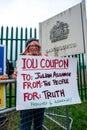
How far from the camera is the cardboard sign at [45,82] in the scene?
2.97 metres

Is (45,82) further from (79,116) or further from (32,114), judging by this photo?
(79,116)

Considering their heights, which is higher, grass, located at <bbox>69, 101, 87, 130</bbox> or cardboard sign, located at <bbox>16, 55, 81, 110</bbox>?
cardboard sign, located at <bbox>16, 55, 81, 110</bbox>

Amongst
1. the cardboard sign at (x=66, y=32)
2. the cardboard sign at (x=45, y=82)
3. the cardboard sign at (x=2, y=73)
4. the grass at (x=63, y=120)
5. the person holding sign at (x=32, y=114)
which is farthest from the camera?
the cardboard sign at (x=66, y=32)

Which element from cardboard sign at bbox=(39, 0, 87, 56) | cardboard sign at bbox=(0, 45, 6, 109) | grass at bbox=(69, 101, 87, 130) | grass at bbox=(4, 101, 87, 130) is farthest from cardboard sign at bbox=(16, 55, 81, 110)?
grass at bbox=(69, 101, 87, 130)

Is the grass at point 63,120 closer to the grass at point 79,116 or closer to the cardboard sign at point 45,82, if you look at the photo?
the grass at point 79,116

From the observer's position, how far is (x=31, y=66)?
309cm

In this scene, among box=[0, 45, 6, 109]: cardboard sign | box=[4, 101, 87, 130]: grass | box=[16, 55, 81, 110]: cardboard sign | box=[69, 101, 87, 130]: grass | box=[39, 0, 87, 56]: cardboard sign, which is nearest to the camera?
box=[0, 45, 6, 109]: cardboard sign

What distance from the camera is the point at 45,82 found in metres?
3.16

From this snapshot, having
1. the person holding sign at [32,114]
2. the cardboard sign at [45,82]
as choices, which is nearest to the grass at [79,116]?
the person holding sign at [32,114]

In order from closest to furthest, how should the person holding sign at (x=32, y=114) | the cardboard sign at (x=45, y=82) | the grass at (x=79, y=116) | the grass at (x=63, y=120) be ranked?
the cardboard sign at (x=45, y=82) → the person holding sign at (x=32, y=114) → the grass at (x=63, y=120) → the grass at (x=79, y=116)

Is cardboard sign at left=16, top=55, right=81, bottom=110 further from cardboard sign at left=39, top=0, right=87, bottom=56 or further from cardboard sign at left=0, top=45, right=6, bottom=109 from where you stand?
cardboard sign at left=39, top=0, right=87, bottom=56

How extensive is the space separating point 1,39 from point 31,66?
3.68 meters

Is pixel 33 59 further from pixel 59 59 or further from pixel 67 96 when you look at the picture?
pixel 67 96

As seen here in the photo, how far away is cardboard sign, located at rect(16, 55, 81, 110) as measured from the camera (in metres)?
2.97
